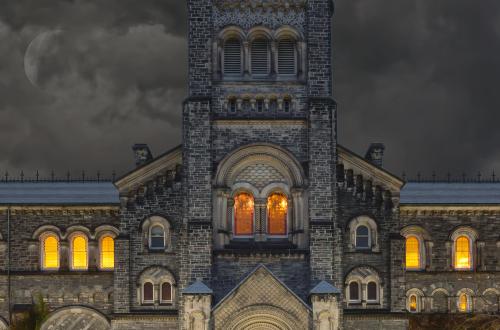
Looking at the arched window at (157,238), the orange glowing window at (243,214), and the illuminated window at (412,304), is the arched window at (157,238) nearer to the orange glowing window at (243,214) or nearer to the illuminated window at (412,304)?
the orange glowing window at (243,214)

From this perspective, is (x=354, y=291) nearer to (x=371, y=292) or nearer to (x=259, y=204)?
(x=371, y=292)

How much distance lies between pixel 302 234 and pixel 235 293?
15.8 ft

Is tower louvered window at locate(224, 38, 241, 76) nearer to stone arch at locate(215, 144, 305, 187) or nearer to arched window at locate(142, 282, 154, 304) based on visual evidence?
stone arch at locate(215, 144, 305, 187)

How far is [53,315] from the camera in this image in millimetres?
51281

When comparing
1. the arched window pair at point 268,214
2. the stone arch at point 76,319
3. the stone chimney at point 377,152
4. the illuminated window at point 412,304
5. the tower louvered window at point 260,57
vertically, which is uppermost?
the tower louvered window at point 260,57

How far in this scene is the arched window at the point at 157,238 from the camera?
158ft

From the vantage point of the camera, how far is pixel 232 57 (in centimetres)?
4734

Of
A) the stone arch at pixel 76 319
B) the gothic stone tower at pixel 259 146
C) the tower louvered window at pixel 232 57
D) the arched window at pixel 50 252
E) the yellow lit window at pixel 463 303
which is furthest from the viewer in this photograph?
the yellow lit window at pixel 463 303

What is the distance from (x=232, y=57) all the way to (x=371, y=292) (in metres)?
14.4

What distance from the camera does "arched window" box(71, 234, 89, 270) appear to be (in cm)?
5231

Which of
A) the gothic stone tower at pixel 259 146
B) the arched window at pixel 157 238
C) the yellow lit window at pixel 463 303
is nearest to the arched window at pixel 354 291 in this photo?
the gothic stone tower at pixel 259 146

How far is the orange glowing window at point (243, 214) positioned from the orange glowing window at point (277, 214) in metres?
0.95

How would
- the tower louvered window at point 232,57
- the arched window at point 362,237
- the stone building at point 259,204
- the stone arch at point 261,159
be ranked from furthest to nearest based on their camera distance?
the arched window at point 362,237 < the tower louvered window at point 232,57 < the stone arch at point 261,159 < the stone building at point 259,204

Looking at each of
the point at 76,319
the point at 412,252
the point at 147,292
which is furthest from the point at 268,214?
the point at 76,319
